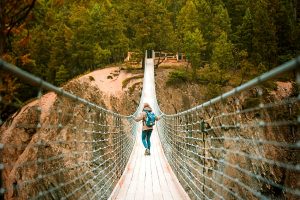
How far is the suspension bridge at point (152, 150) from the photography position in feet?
7.44

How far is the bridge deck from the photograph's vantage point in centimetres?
519

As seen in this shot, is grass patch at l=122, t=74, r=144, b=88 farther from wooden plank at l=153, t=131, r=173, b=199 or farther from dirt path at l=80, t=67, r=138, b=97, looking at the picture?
wooden plank at l=153, t=131, r=173, b=199

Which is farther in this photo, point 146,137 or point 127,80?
point 127,80

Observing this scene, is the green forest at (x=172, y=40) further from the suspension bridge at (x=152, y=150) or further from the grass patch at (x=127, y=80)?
the suspension bridge at (x=152, y=150)

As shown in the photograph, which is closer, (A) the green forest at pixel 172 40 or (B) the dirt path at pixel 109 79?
(B) the dirt path at pixel 109 79

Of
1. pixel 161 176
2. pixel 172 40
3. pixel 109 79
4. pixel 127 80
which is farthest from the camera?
pixel 172 40

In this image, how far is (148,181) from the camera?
6.01 meters

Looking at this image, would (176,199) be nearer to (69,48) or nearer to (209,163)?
(209,163)

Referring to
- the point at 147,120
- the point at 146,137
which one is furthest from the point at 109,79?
the point at 147,120

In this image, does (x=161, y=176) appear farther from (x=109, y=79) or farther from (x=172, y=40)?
(x=172, y=40)

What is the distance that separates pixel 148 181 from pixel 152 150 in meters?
3.24

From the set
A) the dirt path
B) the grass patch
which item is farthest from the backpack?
the grass patch

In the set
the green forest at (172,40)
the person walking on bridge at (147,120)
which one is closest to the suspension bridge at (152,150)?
the person walking on bridge at (147,120)

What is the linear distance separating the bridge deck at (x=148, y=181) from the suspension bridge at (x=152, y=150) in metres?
0.01
